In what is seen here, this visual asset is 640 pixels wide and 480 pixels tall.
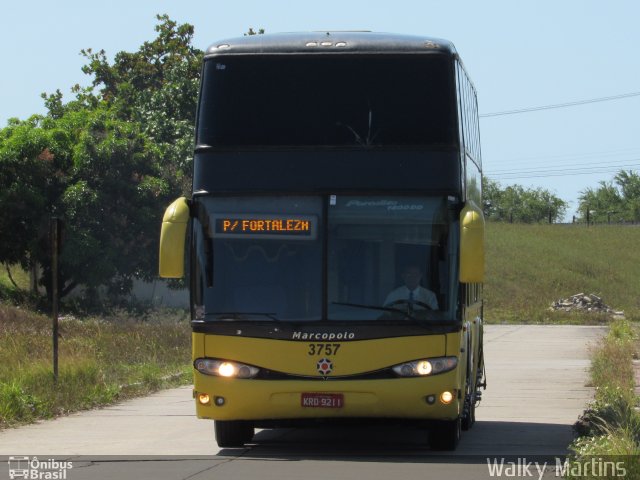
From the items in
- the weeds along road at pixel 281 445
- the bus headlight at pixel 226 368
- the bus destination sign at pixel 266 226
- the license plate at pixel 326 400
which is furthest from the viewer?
the bus destination sign at pixel 266 226

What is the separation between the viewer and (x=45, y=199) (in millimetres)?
41656

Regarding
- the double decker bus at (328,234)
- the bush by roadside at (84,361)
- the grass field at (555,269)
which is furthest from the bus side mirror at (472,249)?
the grass field at (555,269)

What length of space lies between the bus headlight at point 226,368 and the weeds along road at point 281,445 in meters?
0.86

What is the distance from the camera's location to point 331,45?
1326 centimetres

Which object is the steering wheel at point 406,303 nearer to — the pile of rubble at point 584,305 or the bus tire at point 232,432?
the bus tire at point 232,432

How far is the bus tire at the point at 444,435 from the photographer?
1327 cm

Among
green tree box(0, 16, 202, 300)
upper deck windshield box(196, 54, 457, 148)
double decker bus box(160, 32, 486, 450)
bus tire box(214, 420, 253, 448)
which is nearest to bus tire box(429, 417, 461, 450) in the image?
double decker bus box(160, 32, 486, 450)

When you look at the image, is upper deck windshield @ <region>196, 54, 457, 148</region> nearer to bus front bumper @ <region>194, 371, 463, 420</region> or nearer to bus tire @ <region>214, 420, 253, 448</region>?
bus front bumper @ <region>194, 371, 463, 420</region>

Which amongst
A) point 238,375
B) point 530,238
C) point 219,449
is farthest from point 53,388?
point 530,238

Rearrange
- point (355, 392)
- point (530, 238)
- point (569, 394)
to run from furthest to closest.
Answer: point (530, 238) < point (569, 394) < point (355, 392)

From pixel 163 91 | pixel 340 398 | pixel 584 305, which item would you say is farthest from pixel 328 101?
pixel 584 305

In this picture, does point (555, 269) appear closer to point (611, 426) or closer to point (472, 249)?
point (611, 426)

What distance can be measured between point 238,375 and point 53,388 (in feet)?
24.0

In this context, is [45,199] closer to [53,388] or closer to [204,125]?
[53,388]
